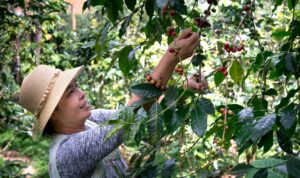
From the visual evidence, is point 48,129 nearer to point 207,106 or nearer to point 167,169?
point 167,169

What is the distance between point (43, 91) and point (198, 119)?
72 centimetres

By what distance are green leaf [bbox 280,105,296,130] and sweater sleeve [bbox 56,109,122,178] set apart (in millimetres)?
483

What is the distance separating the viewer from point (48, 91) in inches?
61.9

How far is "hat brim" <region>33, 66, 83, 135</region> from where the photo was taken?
151 centimetres

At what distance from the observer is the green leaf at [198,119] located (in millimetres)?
1025

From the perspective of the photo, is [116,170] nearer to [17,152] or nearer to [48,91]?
[48,91]

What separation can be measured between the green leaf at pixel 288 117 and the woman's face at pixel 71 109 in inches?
28.9

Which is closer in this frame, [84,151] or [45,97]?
[84,151]

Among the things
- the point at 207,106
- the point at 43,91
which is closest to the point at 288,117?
the point at 207,106

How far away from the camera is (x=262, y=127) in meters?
0.99

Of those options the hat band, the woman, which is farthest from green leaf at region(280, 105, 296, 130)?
the hat band

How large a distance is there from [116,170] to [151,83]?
17.9 inches

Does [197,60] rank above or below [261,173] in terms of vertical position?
above

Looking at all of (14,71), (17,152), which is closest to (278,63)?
(14,71)
